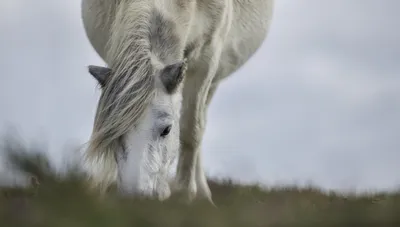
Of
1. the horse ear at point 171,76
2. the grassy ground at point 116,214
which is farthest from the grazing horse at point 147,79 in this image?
the grassy ground at point 116,214

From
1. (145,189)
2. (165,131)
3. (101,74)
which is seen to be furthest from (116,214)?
A: (101,74)

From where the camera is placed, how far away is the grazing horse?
4.71 m

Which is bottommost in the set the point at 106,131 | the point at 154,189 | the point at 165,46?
the point at 154,189

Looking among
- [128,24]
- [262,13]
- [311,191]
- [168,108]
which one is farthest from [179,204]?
[262,13]

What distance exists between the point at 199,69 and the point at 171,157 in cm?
180

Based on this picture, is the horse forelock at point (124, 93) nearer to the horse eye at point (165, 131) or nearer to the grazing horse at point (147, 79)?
the grazing horse at point (147, 79)

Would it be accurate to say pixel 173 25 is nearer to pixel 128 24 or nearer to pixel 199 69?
pixel 128 24

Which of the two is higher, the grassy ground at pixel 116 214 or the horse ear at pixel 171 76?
the horse ear at pixel 171 76

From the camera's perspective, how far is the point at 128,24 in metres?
5.30

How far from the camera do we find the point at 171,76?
511 cm

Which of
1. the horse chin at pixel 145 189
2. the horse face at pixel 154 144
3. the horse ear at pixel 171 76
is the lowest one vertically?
the horse chin at pixel 145 189

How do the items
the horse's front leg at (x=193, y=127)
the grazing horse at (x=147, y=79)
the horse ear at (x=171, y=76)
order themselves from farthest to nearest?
the horse's front leg at (x=193, y=127) < the horse ear at (x=171, y=76) < the grazing horse at (x=147, y=79)

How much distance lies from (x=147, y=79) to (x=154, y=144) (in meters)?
0.46

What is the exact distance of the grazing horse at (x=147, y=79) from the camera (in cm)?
471
